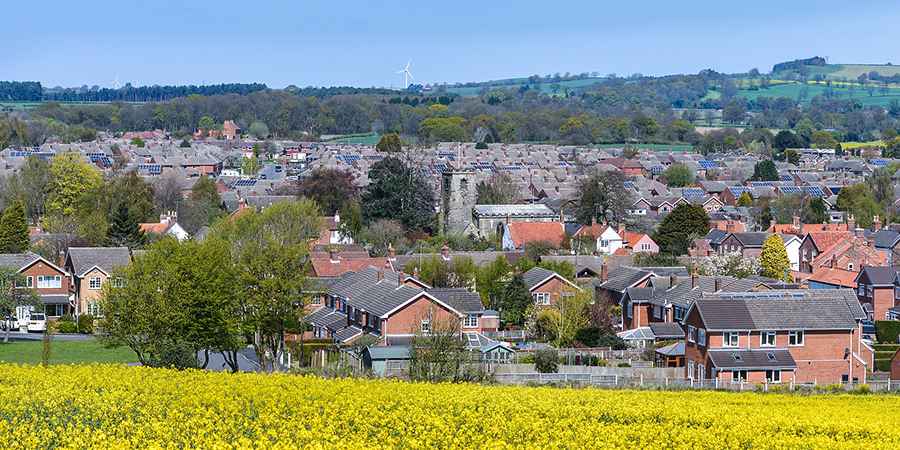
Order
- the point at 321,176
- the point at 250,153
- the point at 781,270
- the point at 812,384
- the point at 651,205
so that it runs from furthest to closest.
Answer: the point at 250,153
the point at 651,205
the point at 321,176
the point at 781,270
the point at 812,384

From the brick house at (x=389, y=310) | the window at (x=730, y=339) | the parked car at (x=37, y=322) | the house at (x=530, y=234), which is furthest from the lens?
the house at (x=530, y=234)

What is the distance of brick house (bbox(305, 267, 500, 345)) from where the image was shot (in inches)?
1825

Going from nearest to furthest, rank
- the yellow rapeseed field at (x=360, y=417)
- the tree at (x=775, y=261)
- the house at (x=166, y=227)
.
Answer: the yellow rapeseed field at (x=360, y=417)
the tree at (x=775, y=261)
the house at (x=166, y=227)

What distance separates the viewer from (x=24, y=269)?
57.4 metres

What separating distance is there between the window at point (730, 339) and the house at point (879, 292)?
46.4ft

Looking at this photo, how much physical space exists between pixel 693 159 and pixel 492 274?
319ft

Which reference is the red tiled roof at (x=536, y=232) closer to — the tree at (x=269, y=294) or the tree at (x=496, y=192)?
the tree at (x=496, y=192)

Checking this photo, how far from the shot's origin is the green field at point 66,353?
4569 cm

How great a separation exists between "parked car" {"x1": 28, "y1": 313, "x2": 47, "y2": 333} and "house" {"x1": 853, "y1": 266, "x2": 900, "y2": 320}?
102 feet

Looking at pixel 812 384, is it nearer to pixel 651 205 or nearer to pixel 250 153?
pixel 651 205

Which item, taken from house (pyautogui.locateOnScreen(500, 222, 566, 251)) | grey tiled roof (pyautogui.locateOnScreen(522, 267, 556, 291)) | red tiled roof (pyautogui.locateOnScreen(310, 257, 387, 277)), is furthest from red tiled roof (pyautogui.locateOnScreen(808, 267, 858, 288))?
red tiled roof (pyautogui.locateOnScreen(310, 257, 387, 277))

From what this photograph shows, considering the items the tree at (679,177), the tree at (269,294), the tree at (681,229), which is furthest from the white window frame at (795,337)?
the tree at (679,177)

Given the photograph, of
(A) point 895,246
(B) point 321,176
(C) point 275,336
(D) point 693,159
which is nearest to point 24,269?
(C) point 275,336

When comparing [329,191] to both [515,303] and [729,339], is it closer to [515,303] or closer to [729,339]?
[515,303]
